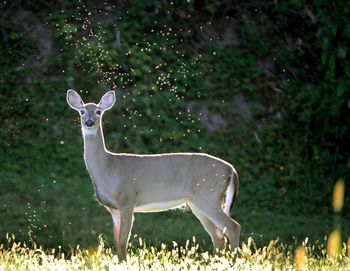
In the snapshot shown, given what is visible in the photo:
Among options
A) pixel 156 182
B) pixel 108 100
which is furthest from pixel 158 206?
pixel 108 100

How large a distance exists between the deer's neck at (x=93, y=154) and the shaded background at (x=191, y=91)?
10.8ft

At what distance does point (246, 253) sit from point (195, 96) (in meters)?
7.41

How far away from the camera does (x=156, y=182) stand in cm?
843

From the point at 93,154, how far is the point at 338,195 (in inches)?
189

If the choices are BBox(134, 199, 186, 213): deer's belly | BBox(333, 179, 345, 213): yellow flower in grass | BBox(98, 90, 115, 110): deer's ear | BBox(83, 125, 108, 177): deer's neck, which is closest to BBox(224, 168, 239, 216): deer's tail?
BBox(134, 199, 186, 213): deer's belly

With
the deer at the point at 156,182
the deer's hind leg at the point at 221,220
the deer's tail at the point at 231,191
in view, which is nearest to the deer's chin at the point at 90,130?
the deer at the point at 156,182

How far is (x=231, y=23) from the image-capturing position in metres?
14.3

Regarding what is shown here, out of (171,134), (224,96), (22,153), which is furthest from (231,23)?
(22,153)

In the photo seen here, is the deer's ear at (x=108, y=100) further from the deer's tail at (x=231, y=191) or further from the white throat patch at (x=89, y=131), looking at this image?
the deer's tail at (x=231, y=191)

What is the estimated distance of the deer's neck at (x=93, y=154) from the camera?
8297 millimetres

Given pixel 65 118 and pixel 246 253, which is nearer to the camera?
pixel 246 253

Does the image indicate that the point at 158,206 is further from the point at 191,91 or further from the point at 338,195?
the point at 191,91

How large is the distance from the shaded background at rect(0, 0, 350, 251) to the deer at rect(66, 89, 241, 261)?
10.3 feet

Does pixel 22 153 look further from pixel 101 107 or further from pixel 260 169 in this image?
pixel 101 107
